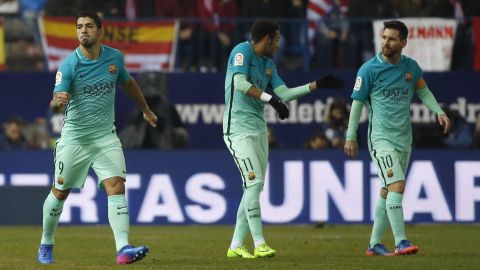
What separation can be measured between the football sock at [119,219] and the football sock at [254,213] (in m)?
1.48

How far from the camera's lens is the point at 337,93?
2262 centimetres

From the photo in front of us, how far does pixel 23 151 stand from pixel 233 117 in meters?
7.44

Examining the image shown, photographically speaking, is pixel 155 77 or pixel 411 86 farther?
pixel 155 77

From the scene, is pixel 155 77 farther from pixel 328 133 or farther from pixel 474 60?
pixel 474 60

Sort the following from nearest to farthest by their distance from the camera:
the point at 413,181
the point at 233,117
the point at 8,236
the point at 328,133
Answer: the point at 233,117 → the point at 8,236 → the point at 413,181 → the point at 328,133

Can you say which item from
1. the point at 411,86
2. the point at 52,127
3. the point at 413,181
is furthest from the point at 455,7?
the point at 411,86

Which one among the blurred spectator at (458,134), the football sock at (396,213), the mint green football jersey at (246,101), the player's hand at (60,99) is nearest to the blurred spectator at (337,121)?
the blurred spectator at (458,134)

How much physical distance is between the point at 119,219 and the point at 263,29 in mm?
2517

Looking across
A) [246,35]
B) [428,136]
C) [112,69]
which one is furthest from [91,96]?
[428,136]

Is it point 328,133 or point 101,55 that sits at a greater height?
point 101,55

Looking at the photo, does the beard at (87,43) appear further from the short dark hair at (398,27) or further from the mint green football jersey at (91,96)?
the short dark hair at (398,27)

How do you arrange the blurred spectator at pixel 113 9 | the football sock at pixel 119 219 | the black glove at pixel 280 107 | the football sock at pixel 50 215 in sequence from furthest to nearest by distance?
the blurred spectator at pixel 113 9 < the black glove at pixel 280 107 < the football sock at pixel 50 215 < the football sock at pixel 119 219

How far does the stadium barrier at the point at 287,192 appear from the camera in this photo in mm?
20406

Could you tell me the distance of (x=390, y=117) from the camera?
1434 centimetres
